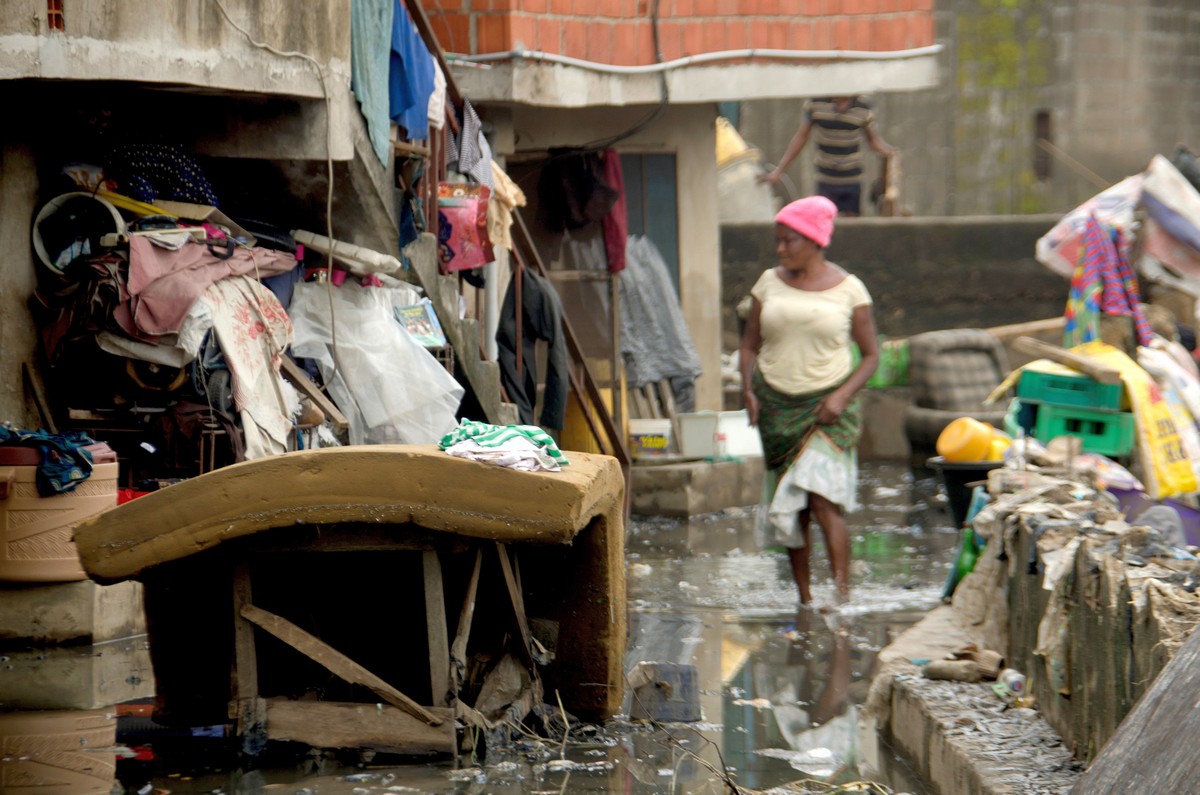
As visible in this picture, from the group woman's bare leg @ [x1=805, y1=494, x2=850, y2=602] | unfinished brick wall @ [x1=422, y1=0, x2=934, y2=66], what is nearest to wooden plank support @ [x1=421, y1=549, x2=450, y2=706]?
woman's bare leg @ [x1=805, y1=494, x2=850, y2=602]

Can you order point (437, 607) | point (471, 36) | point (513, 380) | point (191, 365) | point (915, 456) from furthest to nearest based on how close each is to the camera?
point (915, 456), point (471, 36), point (513, 380), point (191, 365), point (437, 607)

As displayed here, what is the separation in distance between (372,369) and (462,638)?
396 cm

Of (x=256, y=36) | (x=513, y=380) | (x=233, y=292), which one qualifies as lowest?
(x=513, y=380)

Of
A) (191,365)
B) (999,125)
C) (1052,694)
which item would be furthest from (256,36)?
(999,125)

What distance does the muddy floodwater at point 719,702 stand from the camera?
5113 millimetres

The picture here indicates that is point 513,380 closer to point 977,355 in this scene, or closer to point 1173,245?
point 1173,245

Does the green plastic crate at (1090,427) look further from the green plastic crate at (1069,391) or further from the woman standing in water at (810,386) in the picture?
the woman standing in water at (810,386)

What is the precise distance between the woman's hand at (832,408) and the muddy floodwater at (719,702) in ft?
3.35

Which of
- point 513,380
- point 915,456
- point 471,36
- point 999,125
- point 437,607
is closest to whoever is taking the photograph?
point 437,607

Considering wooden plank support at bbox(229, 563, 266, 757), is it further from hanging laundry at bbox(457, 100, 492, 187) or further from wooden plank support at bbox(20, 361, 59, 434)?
hanging laundry at bbox(457, 100, 492, 187)

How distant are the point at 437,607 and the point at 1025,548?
2.38 metres

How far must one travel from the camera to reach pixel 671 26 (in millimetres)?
13844

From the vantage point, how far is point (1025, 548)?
6.27 m

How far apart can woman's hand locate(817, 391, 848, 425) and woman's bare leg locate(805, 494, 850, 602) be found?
16.7 inches
